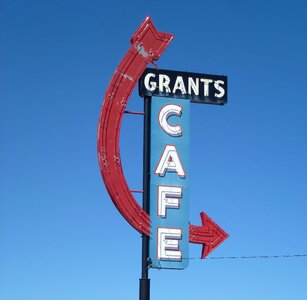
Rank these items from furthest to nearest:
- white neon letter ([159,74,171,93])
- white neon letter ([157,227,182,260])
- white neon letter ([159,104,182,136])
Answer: white neon letter ([159,74,171,93]), white neon letter ([159,104,182,136]), white neon letter ([157,227,182,260])

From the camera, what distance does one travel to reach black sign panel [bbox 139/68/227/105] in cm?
3706

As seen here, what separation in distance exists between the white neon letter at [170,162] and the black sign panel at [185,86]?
1910 millimetres

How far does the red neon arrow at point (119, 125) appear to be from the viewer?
35.6 metres

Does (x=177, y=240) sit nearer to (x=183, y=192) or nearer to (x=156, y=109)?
(x=183, y=192)

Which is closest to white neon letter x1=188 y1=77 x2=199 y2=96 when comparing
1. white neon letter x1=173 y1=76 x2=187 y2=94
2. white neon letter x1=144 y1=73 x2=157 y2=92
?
white neon letter x1=173 y1=76 x2=187 y2=94

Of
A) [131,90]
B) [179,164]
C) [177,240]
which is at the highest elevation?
[131,90]

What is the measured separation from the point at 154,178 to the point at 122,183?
1207mm

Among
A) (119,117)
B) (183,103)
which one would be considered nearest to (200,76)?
(183,103)

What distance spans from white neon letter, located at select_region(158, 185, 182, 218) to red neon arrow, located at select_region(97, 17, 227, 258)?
66cm

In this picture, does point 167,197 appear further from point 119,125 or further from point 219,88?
point 219,88

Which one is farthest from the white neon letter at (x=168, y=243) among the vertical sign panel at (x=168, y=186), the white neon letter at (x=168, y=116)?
the white neon letter at (x=168, y=116)

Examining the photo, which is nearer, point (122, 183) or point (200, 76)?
point (122, 183)

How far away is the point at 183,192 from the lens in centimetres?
3662

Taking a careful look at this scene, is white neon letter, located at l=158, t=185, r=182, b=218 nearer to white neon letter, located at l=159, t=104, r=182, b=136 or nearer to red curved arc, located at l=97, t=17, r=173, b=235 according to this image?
red curved arc, located at l=97, t=17, r=173, b=235
